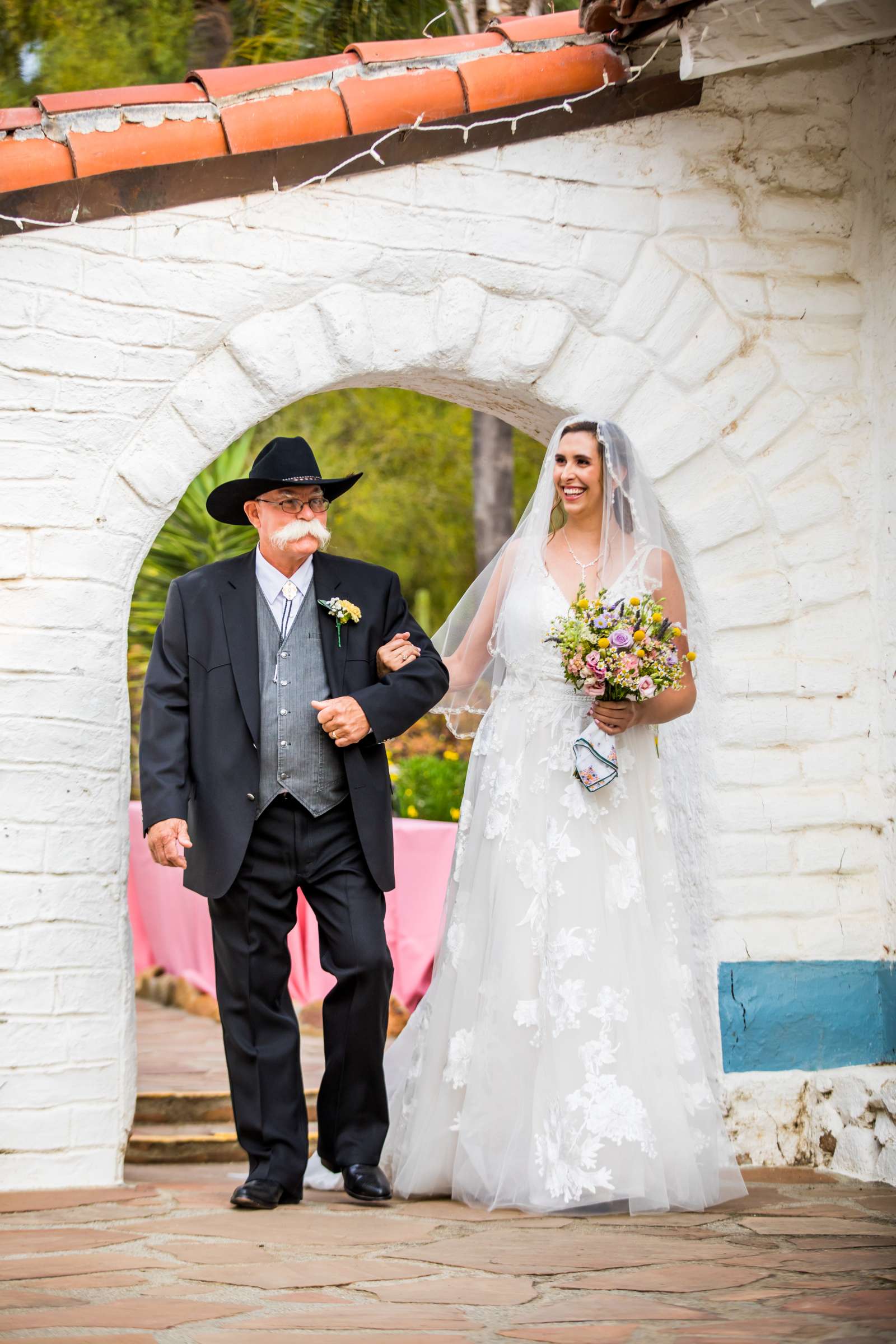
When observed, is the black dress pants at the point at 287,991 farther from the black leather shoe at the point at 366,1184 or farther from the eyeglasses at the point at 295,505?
the eyeglasses at the point at 295,505

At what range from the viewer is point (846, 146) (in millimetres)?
4688

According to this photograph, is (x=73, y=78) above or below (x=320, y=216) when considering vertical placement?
above

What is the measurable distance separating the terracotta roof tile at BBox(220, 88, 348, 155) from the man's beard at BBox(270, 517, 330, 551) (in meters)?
1.08

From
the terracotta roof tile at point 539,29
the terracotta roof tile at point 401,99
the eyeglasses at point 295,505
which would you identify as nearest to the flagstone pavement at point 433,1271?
the eyeglasses at point 295,505

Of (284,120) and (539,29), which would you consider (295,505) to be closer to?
(284,120)

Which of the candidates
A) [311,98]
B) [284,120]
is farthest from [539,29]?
[284,120]

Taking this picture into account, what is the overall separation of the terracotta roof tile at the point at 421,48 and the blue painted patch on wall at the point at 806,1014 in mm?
2926

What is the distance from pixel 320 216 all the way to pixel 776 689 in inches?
80.0

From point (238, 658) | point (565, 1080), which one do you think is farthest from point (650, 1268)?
point (238, 658)

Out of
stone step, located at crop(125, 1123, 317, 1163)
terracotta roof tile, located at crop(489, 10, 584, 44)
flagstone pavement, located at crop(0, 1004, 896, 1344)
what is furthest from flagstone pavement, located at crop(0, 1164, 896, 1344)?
terracotta roof tile, located at crop(489, 10, 584, 44)

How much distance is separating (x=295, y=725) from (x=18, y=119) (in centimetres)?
182

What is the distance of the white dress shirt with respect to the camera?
4.09 meters

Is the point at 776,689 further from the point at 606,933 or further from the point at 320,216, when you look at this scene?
the point at 320,216

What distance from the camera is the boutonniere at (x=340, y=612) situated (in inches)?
159
